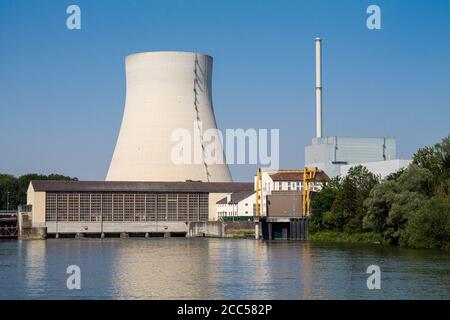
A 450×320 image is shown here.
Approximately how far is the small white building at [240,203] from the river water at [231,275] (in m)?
27.2

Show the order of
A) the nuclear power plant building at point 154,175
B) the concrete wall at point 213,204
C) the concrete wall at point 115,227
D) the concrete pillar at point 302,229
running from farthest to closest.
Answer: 1. the concrete wall at point 213,204
2. the concrete wall at point 115,227
3. the nuclear power plant building at point 154,175
4. the concrete pillar at point 302,229

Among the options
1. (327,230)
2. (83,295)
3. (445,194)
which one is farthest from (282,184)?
(83,295)

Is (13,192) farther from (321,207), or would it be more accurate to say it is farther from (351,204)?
(351,204)

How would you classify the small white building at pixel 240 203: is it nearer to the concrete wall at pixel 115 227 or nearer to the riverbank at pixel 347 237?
the concrete wall at pixel 115 227

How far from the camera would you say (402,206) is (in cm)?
3781

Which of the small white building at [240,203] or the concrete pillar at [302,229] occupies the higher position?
the small white building at [240,203]

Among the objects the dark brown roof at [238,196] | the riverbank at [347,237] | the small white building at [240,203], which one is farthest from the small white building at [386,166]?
the dark brown roof at [238,196]

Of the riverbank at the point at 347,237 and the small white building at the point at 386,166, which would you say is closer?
the riverbank at the point at 347,237

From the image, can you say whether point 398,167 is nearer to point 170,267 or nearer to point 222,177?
point 222,177

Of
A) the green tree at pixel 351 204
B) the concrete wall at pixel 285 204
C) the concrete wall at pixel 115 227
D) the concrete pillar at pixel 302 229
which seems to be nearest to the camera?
the green tree at pixel 351 204

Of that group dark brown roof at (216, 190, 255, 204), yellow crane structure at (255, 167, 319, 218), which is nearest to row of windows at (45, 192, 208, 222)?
dark brown roof at (216, 190, 255, 204)

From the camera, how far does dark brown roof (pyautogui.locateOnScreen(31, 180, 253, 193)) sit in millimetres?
63188

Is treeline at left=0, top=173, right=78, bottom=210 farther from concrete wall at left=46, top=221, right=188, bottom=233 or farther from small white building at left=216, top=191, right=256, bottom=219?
small white building at left=216, top=191, right=256, bottom=219

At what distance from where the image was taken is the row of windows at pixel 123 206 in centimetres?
6369
